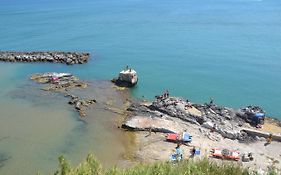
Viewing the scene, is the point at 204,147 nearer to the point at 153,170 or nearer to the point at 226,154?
the point at 226,154

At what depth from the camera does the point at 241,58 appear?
79062 mm

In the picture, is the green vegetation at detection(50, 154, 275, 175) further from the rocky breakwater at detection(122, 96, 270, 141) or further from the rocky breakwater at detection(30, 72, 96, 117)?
the rocky breakwater at detection(30, 72, 96, 117)

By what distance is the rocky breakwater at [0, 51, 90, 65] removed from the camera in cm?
7506

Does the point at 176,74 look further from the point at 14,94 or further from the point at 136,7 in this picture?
the point at 136,7

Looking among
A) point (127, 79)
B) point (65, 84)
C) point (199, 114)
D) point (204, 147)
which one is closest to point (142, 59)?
point (127, 79)

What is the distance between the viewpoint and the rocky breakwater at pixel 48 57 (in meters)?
75.1

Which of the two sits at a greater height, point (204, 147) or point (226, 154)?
point (226, 154)

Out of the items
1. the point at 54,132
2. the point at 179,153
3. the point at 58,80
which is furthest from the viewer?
the point at 58,80

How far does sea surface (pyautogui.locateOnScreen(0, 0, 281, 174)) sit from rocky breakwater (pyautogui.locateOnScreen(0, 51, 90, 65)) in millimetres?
2507

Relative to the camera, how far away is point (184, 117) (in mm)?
46625

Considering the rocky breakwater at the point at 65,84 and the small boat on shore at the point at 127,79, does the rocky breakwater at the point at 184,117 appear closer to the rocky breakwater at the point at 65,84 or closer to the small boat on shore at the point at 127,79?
the rocky breakwater at the point at 65,84

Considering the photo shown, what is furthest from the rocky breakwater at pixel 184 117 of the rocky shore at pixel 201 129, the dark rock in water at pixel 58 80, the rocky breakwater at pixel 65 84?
the dark rock in water at pixel 58 80

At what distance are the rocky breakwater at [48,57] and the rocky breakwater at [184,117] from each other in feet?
91.8

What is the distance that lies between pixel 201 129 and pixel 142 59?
38.0 metres
